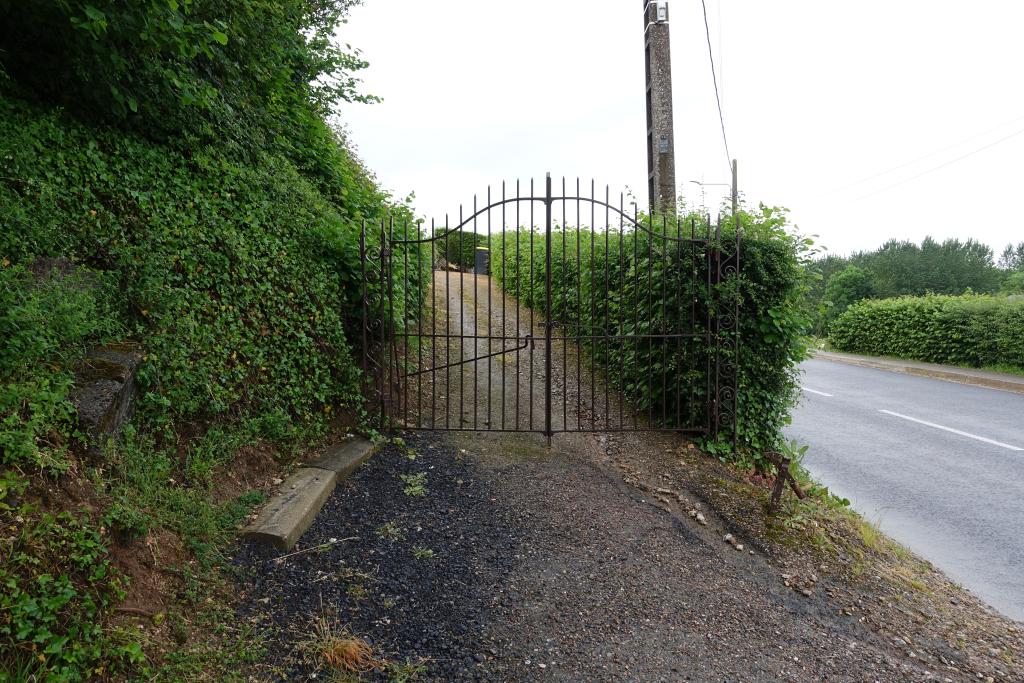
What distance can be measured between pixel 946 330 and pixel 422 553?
1845 centimetres

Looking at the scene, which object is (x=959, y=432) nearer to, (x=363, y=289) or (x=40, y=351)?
(x=363, y=289)

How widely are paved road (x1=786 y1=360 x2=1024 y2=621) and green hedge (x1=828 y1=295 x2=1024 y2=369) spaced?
3.80 m

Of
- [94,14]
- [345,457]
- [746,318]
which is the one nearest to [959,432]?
[746,318]

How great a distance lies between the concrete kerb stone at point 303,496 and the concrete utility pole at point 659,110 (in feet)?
15.2

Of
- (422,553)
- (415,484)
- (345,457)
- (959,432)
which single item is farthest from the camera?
(959,432)

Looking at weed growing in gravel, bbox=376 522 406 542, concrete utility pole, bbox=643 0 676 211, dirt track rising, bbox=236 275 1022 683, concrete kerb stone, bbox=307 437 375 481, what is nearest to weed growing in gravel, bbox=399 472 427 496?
dirt track rising, bbox=236 275 1022 683

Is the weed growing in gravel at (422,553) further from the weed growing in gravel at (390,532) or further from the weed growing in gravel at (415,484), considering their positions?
the weed growing in gravel at (415,484)

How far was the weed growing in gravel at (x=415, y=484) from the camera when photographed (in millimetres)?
4660

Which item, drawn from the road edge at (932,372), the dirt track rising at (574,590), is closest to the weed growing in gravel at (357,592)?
the dirt track rising at (574,590)

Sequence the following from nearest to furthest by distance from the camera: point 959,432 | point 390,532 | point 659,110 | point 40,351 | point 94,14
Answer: point 40,351
point 94,14
point 390,532
point 659,110
point 959,432

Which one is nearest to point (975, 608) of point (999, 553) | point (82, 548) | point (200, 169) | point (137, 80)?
point (999, 553)

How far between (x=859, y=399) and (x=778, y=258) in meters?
7.76

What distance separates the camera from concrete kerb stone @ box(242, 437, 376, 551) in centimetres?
368

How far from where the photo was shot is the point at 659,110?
769cm
